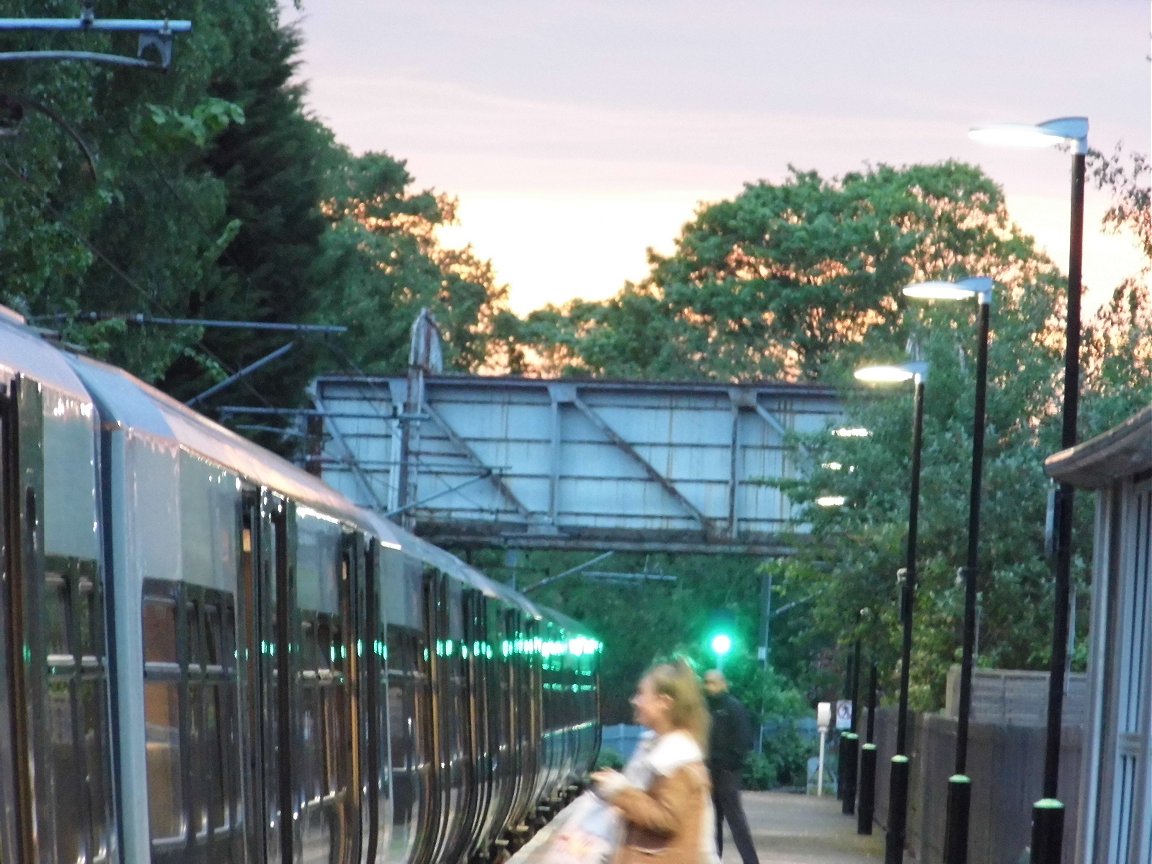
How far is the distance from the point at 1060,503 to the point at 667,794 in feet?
28.8

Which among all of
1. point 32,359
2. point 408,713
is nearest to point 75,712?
point 32,359

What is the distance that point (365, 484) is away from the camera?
47.3 m

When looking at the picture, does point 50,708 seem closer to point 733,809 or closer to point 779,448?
point 733,809

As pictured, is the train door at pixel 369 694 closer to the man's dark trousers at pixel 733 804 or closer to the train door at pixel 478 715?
the man's dark trousers at pixel 733 804

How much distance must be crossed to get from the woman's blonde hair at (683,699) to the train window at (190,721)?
162 cm

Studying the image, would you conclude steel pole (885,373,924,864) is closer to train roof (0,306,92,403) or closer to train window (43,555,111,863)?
train roof (0,306,92,403)

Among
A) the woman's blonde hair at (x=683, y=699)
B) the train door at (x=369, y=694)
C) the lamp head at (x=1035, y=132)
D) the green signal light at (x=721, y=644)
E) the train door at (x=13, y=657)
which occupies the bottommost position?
the green signal light at (x=721, y=644)

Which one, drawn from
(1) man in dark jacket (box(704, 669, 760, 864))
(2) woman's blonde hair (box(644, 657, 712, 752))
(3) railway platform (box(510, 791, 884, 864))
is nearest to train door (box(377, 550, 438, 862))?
(1) man in dark jacket (box(704, 669, 760, 864))

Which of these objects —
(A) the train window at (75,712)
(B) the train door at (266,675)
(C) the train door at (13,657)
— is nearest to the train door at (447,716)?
(B) the train door at (266,675)

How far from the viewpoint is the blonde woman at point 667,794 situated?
30.7ft

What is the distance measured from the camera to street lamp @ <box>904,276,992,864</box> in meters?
Answer: 21.7

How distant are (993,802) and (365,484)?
2474 cm

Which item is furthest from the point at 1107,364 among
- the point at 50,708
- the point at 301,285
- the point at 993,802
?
the point at 50,708

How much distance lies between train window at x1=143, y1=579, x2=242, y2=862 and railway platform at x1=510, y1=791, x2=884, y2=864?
13.8 metres
